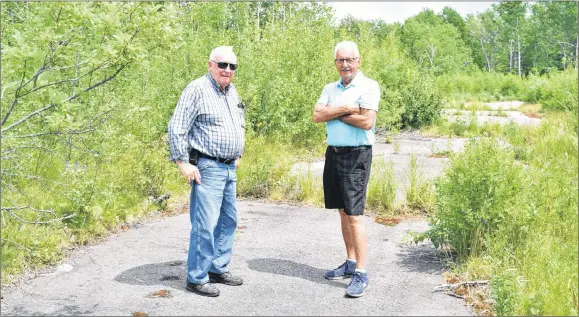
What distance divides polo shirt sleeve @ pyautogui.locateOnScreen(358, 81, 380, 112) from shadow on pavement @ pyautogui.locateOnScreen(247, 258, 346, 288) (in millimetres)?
1596

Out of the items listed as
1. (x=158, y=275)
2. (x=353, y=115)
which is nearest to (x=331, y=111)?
(x=353, y=115)

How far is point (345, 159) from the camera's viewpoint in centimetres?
516

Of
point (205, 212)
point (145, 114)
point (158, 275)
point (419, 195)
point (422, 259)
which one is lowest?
point (422, 259)

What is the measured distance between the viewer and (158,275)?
561 cm

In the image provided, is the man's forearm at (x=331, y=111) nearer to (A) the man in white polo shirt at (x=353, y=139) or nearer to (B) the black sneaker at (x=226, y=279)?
(A) the man in white polo shirt at (x=353, y=139)

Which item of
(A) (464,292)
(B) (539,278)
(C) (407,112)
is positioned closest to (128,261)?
(A) (464,292)

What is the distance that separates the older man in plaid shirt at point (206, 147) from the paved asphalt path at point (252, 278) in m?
0.35

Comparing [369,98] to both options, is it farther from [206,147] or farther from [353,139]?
[206,147]

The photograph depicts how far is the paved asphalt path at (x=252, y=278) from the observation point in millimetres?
4805

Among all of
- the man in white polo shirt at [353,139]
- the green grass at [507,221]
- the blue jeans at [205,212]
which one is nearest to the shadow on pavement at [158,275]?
the blue jeans at [205,212]

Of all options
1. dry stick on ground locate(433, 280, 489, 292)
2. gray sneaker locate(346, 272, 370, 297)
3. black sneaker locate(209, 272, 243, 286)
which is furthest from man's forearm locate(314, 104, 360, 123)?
dry stick on ground locate(433, 280, 489, 292)

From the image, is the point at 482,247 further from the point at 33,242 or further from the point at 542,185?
the point at 33,242

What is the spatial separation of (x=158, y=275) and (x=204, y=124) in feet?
5.21

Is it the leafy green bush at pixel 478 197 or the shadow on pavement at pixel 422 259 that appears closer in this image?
the leafy green bush at pixel 478 197
